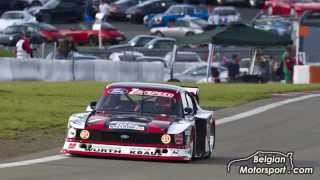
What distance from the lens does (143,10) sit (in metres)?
70.9

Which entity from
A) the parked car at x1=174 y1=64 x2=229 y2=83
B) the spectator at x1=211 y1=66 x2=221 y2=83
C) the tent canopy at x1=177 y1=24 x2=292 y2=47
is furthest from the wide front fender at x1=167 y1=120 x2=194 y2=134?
the parked car at x1=174 y1=64 x2=229 y2=83

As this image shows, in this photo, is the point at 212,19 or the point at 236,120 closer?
the point at 236,120

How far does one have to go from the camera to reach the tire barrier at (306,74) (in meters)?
42.6

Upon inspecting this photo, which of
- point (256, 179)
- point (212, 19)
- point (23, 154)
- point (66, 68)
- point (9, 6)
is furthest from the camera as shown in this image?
point (9, 6)

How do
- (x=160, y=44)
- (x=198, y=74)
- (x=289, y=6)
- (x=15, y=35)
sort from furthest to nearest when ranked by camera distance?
(x=289, y=6) < (x=15, y=35) < (x=160, y=44) < (x=198, y=74)

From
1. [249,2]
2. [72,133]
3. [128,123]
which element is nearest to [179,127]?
[128,123]

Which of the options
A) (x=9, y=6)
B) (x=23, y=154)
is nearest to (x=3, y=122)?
(x=23, y=154)

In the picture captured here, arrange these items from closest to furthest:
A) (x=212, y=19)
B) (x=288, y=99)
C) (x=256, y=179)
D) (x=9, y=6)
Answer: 1. (x=256, y=179)
2. (x=288, y=99)
3. (x=212, y=19)
4. (x=9, y=6)

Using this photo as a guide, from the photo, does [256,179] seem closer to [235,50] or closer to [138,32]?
[235,50]

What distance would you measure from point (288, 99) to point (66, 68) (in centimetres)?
1119

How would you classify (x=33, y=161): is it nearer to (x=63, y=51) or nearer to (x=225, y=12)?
(x=63, y=51)

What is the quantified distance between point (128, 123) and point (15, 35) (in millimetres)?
41081

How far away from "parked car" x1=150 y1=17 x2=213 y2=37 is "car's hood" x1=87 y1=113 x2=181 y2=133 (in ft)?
148

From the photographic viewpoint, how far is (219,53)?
50.1 metres
